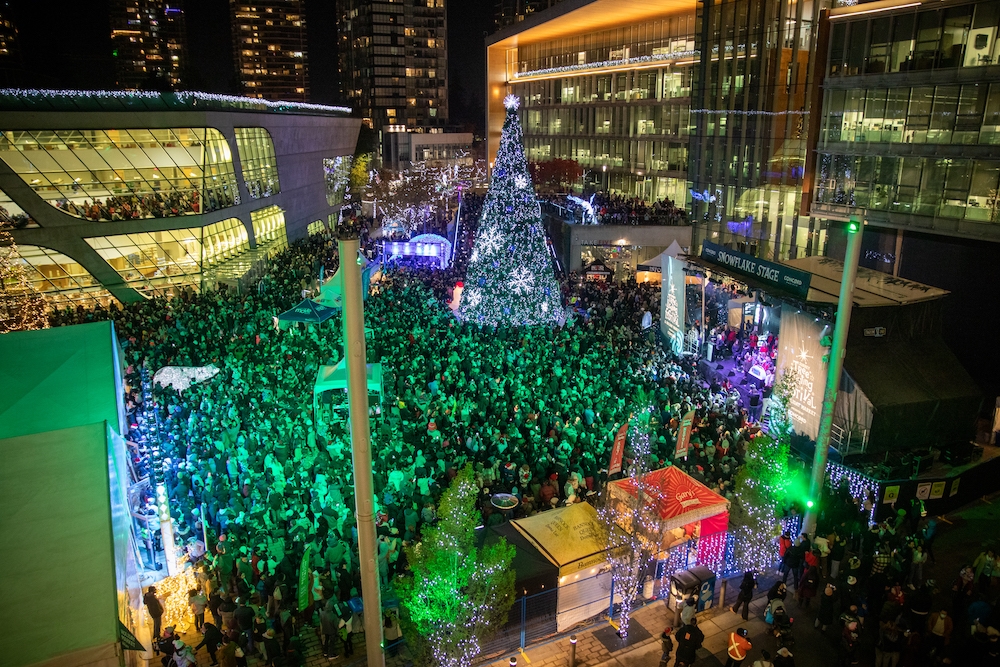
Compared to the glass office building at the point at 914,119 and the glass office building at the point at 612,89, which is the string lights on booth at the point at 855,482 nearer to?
the glass office building at the point at 914,119

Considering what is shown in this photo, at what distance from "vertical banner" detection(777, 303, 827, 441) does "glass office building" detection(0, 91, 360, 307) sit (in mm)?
23470

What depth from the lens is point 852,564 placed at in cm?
934

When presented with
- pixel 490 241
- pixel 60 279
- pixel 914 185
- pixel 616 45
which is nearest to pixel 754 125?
pixel 914 185

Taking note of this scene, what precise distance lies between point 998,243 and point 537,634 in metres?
15.8

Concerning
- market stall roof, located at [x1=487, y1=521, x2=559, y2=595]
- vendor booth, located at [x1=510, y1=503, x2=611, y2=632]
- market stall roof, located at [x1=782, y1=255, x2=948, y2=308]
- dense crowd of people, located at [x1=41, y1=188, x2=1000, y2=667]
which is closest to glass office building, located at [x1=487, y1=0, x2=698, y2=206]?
market stall roof, located at [x1=782, y1=255, x2=948, y2=308]

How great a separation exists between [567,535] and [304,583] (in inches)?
141

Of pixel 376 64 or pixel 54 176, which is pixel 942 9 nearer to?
pixel 54 176

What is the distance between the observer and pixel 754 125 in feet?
80.6

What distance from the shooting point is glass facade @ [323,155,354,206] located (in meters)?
50.6

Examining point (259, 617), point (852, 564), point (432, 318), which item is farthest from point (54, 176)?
point (852, 564)

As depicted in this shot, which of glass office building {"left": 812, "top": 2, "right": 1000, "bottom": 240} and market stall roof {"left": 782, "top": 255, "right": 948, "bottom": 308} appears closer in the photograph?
market stall roof {"left": 782, "top": 255, "right": 948, "bottom": 308}

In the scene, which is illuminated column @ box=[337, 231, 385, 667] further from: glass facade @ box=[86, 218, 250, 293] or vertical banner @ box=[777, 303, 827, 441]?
glass facade @ box=[86, 218, 250, 293]

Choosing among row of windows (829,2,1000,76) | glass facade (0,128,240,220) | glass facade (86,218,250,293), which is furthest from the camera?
glass facade (86,218,250,293)

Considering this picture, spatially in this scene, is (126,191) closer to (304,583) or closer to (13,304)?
(13,304)
